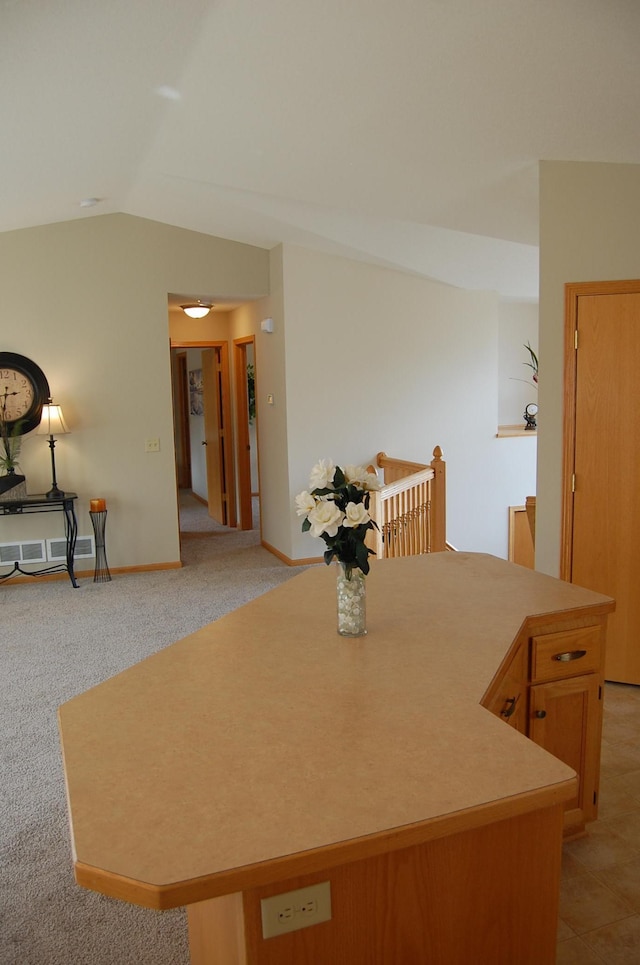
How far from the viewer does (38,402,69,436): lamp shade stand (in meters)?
5.90

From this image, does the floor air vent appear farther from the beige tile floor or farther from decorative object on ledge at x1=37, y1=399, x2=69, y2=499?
the beige tile floor

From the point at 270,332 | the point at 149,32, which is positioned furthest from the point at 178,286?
the point at 149,32

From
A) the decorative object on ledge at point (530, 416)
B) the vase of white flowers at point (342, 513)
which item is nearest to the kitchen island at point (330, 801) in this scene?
the vase of white flowers at point (342, 513)

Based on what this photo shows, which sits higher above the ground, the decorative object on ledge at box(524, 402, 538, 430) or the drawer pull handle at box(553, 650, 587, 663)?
the decorative object on ledge at box(524, 402, 538, 430)

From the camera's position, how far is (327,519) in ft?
6.18

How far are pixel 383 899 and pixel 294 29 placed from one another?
2.95 metres

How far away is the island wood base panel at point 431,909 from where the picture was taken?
1272 mm

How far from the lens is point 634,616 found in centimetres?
383

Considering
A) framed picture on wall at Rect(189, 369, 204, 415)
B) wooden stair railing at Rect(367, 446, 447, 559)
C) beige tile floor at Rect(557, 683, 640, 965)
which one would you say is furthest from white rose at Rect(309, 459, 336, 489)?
framed picture on wall at Rect(189, 369, 204, 415)

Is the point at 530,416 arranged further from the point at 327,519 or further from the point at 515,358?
the point at 327,519

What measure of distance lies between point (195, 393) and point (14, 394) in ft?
Result: 15.1

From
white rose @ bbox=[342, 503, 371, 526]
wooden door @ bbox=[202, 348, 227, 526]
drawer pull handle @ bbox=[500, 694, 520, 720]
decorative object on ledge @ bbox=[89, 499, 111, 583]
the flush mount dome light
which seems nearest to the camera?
white rose @ bbox=[342, 503, 371, 526]

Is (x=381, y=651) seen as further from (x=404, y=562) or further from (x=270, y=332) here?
(x=270, y=332)

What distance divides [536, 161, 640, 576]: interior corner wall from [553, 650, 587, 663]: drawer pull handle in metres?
1.67
